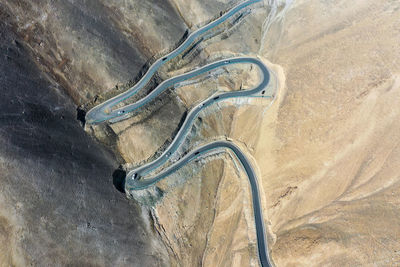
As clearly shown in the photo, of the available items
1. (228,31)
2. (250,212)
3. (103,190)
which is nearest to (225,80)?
(228,31)

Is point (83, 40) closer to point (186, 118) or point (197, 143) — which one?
point (186, 118)

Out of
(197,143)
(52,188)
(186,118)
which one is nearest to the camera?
(52,188)

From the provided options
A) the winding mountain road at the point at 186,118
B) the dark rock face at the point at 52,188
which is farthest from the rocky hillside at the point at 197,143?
the winding mountain road at the point at 186,118

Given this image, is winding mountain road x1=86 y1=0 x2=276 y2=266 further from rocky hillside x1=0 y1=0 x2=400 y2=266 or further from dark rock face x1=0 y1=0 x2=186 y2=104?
dark rock face x1=0 y1=0 x2=186 y2=104

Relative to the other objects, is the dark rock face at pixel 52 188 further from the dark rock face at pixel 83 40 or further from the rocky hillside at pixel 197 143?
the dark rock face at pixel 83 40

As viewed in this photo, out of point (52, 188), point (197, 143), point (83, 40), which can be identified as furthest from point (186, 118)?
point (52, 188)

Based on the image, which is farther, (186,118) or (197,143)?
(186,118)

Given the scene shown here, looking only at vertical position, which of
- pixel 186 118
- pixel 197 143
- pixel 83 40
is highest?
pixel 83 40
